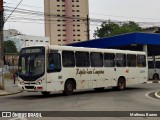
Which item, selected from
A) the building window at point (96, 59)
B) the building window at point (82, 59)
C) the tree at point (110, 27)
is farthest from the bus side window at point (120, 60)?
the tree at point (110, 27)

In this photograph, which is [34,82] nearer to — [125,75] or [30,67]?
[30,67]

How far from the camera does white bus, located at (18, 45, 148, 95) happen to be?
22094 millimetres

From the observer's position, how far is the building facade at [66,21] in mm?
78069

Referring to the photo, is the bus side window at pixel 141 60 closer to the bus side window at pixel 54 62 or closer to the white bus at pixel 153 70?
the bus side window at pixel 54 62

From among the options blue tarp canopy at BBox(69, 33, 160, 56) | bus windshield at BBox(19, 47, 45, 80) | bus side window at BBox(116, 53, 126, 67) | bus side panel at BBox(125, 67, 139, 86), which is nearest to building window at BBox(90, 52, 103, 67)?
bus side window at BBox(116, 53, 126, 67)

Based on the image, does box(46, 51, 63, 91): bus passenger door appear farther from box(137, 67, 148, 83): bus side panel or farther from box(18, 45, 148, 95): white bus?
box(137, 67, 148, 83): bus side panel

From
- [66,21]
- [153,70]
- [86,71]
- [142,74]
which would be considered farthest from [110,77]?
[66,21]

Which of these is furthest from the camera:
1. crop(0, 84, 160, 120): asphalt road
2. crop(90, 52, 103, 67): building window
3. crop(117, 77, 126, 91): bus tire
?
crop(117, 77, 126, 91): bus tire

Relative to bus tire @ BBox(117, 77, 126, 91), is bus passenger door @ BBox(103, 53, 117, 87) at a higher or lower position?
higher

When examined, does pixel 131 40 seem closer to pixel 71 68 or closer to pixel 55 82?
pixel 71 68

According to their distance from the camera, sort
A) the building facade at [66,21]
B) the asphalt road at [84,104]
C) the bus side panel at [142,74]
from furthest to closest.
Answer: the building facade at [66,21] → the bus side panel at [142,74] → the asphalt road at [84,104]

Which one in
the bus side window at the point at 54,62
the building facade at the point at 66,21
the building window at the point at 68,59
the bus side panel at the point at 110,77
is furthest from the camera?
the building facade at the point at 66,21

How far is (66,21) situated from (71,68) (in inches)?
2869

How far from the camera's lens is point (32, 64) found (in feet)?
73.2
